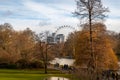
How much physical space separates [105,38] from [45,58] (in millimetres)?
33682

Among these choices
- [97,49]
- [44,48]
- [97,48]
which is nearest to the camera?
[97,48]

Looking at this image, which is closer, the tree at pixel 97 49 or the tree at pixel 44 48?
the tree at pixel 97 49

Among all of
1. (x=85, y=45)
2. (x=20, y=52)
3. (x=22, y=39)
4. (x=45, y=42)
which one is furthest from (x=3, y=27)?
(x=85, y=45)

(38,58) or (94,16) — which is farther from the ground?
(94,16)

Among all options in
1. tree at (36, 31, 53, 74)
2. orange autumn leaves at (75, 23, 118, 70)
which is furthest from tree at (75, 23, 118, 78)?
tree at (36, 31, 53, 74)

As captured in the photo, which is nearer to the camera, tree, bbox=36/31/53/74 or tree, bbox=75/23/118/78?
tree, bbox=75/23/118/78

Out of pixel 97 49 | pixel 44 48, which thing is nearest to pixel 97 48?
pixel 97 49

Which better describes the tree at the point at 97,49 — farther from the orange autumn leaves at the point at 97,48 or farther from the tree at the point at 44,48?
the tree at the point at 44,48

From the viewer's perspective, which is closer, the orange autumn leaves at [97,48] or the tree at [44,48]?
the orange autumn leaves at [97,48]

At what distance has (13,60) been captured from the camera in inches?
3561

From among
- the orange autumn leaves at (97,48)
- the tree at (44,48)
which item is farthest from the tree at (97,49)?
the tree at (44,48)

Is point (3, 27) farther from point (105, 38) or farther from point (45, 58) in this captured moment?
point (105, 38)

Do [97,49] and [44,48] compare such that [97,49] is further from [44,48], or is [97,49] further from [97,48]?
[44,48]

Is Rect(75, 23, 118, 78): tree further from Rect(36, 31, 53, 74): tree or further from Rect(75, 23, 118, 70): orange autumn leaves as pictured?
Rect(36, 31, 53, 74): tree
